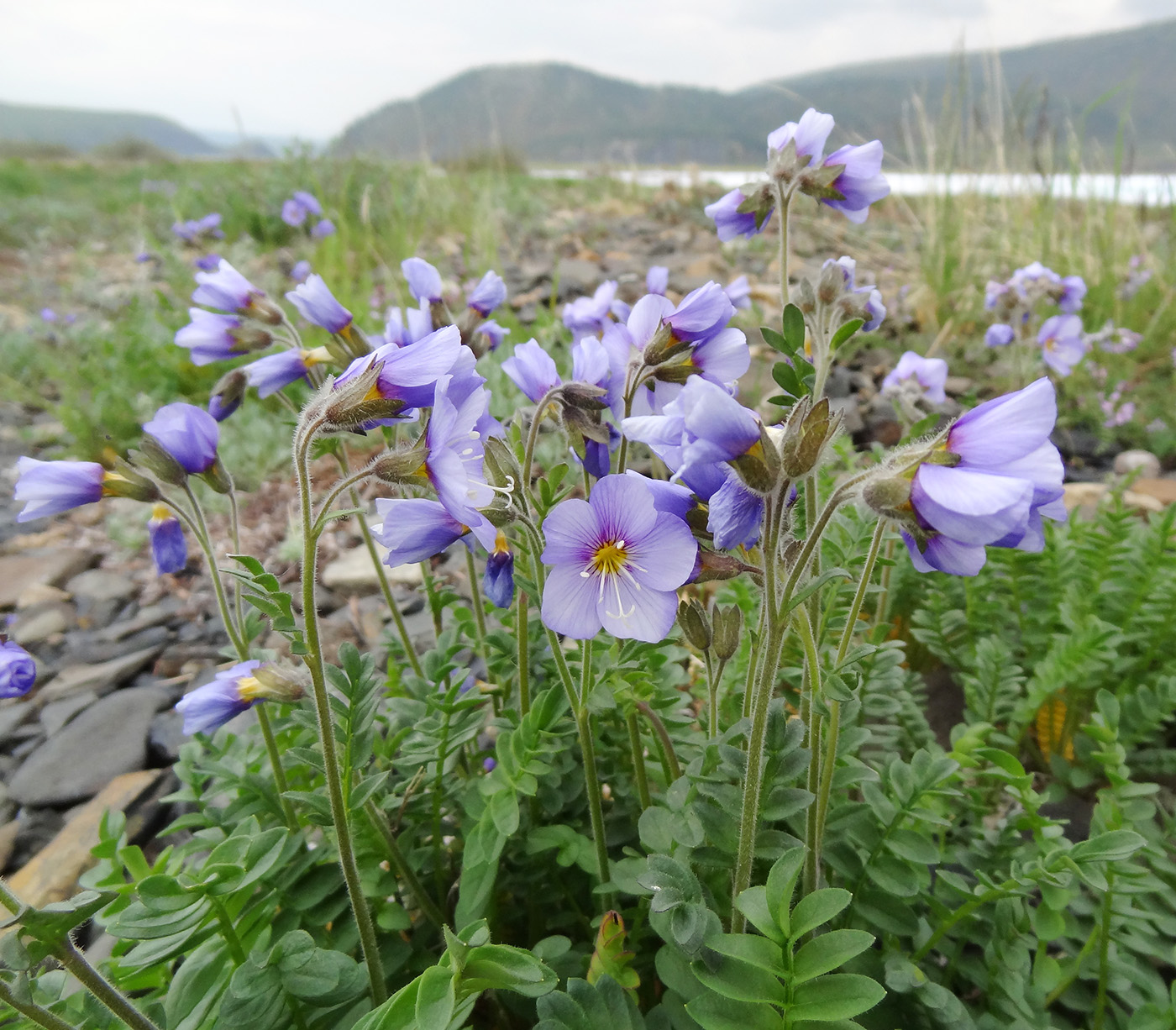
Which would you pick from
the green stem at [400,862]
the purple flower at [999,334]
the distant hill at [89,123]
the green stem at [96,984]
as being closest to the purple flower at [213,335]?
the green stem at [400,862]

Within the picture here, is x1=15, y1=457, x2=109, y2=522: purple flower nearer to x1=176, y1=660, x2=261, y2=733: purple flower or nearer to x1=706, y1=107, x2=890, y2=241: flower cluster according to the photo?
x1=176, y1=660, x2=261, y2=733: purple flower

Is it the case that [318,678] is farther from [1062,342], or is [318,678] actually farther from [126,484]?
[1062,342]

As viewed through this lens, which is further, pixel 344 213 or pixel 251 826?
pixel 344 213

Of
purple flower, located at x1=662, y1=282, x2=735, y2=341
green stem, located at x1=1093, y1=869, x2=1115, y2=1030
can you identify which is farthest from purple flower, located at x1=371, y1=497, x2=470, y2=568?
green stem, located at x1=1093, y1=869, x2=1115, y2=1030

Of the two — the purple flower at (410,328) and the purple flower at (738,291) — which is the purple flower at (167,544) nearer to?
the purple flower at (410,328)

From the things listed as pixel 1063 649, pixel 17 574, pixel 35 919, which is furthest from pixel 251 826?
pixel 17 574

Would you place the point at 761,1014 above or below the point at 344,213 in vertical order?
below

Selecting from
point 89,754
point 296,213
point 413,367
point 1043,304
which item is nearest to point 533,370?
point 413,367

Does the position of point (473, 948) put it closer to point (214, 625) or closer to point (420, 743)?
point (420, 743)
